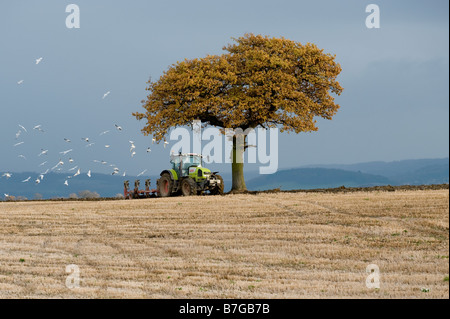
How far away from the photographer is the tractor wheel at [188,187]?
3575cm

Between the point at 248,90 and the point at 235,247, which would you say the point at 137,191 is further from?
the point at 235,247

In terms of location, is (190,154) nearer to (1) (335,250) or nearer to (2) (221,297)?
(1) (335,250)

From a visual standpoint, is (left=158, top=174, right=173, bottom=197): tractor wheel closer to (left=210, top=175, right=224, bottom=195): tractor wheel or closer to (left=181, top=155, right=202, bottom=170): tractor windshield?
(left=181, top=155, right=202, bottom=170): tractor windshield

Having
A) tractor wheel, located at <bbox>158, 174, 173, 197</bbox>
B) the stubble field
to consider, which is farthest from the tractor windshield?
the stubble field

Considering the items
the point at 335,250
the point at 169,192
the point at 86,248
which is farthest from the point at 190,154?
the point at 335,250

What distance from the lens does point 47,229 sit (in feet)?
86.9

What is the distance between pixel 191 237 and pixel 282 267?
233 inches

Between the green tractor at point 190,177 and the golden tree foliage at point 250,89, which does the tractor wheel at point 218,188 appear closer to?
the green tractor at point 190,177

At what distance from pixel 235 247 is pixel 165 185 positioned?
55.4 ft

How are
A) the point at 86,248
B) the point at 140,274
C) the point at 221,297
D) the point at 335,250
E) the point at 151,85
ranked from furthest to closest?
1. the point at 151,85
2. the point at 86,248
3. the point at 335,250
4. the point at 140,274
5. the point at 221,297

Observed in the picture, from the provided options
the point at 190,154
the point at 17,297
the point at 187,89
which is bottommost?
the point at 17,297

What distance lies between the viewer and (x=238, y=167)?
41500 mm

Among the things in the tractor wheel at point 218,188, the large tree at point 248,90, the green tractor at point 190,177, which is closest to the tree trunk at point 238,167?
the large tree at point 248,90
